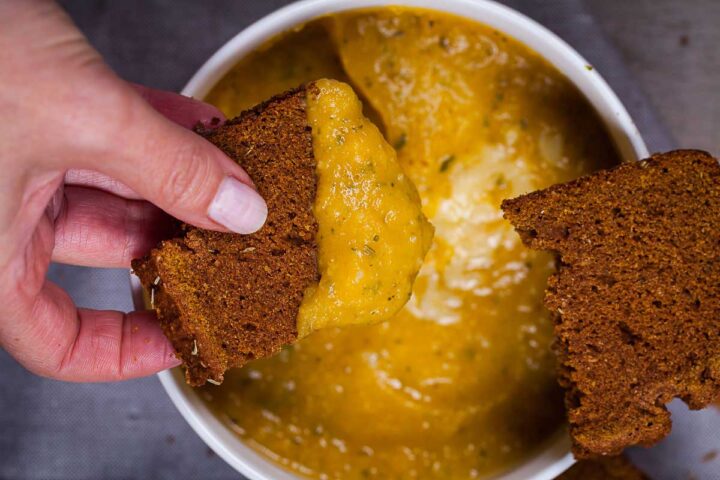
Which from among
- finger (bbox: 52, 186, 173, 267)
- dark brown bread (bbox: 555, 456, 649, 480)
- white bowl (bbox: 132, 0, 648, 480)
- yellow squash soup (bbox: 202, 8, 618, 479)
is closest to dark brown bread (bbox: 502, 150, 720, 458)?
white bowl (bbox: 132, 0, 648, 480)

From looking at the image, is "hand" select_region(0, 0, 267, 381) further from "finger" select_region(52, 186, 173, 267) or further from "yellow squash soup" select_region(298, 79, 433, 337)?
"yellow squash soup" select_region(298, 79, 433, 337)

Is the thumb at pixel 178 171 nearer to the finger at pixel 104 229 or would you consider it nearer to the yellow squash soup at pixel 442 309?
the finger at pixel 104 229

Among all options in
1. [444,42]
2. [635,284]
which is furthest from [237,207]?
[635,284]

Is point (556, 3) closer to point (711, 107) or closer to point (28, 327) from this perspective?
point (711, 107)

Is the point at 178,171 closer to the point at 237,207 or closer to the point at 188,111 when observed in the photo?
the point at 237,207

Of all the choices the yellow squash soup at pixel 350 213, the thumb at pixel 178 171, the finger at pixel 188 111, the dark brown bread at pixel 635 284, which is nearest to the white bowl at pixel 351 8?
the finger at pixel 188 111

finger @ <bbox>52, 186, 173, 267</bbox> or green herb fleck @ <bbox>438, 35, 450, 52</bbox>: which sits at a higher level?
green herb fleck @ <bbox>438, 35, 450, 52</bbox>
